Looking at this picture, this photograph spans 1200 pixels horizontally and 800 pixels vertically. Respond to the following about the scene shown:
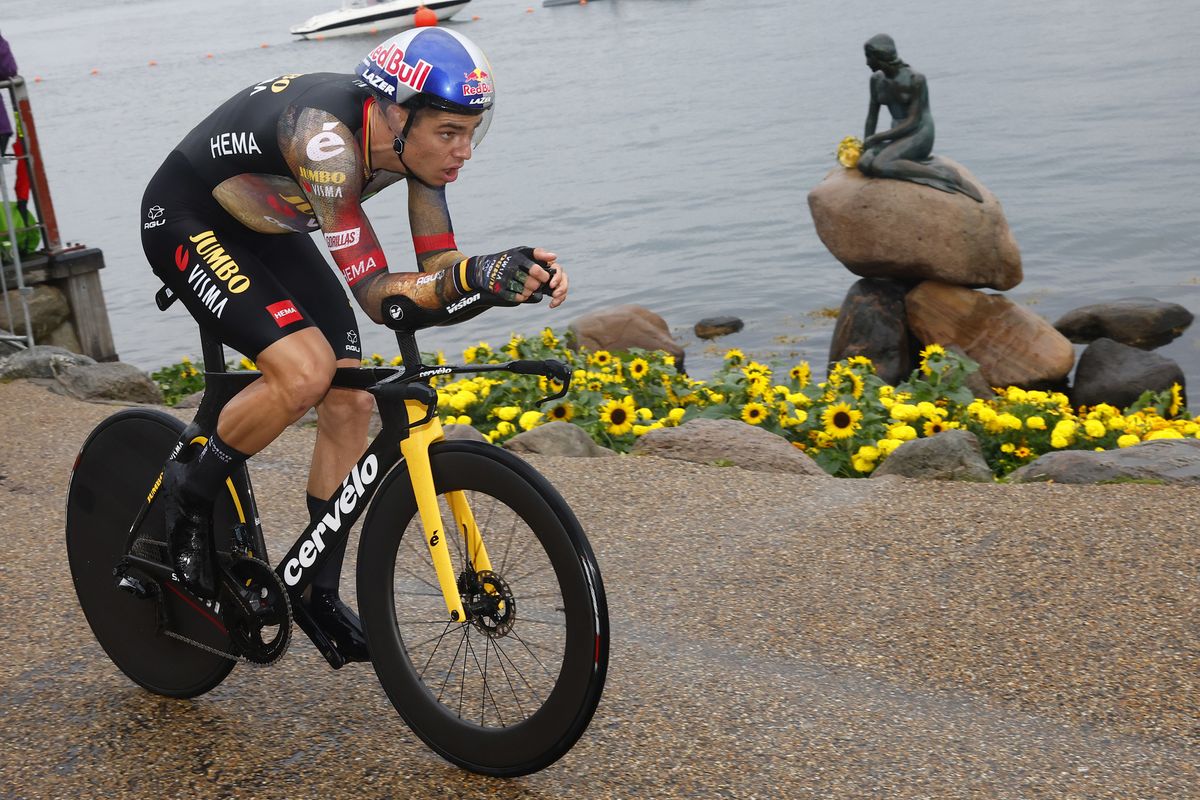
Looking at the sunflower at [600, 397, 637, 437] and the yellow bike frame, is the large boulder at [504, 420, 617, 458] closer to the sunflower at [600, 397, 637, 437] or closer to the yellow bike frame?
the sunflower at [600, 397, 637, 437]

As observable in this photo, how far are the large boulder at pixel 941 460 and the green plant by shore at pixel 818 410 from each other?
0.41 meters

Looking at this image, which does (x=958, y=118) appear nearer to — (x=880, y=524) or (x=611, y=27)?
(x=880, y=524)

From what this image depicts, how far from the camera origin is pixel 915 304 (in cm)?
1232

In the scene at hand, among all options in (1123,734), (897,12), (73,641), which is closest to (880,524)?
(1123,734)

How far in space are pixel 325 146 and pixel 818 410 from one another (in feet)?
14.7

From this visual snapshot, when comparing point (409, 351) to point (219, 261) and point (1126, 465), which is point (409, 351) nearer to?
point (219, 261)

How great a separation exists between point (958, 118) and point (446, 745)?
26.4 meters

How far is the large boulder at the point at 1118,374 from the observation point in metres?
11.1

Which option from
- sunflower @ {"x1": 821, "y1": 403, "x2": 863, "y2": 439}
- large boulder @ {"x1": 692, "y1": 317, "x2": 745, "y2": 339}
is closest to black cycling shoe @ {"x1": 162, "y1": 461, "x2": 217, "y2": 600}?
sunflower @ {"x1": 821, "y1": 403, "x2": 863, "y2": 439}

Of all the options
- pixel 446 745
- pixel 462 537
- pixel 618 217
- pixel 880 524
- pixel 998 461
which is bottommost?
pixel 618 217

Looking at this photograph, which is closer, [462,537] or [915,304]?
[462,537]

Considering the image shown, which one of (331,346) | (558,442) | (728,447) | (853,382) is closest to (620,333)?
(853,382)

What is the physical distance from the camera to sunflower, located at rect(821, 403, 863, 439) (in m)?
6.96

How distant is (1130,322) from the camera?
13.2 meters
